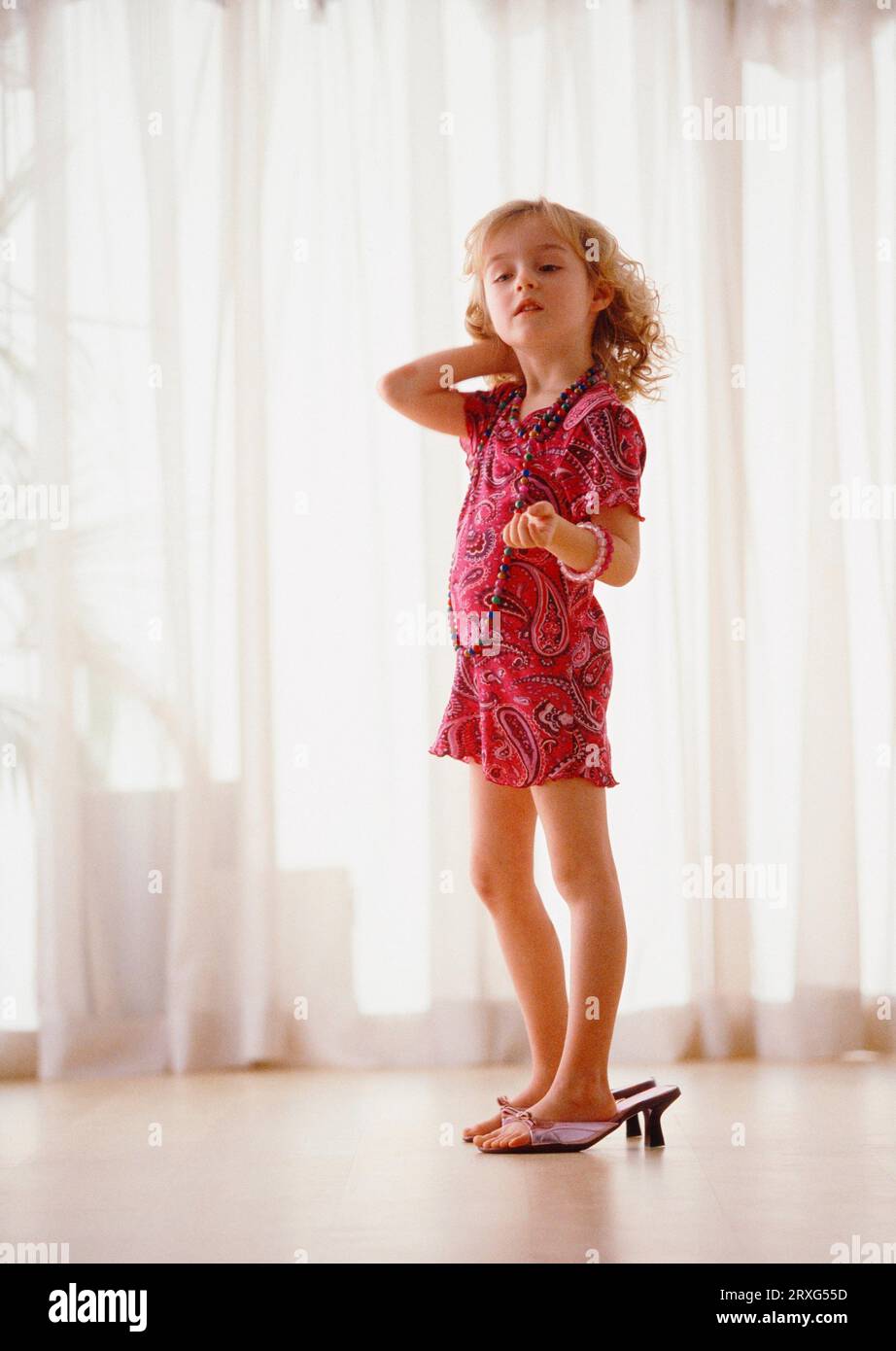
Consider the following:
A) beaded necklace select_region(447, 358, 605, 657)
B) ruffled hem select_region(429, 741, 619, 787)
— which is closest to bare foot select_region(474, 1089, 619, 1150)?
ruffled hem select_region(429, 741, 619, 787)

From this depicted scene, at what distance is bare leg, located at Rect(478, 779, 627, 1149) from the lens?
A: 1.63 metres

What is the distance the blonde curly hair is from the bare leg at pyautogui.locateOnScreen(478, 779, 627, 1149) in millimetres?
543

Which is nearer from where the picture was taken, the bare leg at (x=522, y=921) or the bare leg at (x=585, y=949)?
the bare leg at (x=585, y=949)

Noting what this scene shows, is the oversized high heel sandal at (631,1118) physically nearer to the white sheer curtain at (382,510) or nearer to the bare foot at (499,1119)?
the bare foot at (499,1119)

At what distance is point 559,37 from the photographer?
2389 mm

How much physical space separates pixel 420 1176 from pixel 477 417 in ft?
3.05

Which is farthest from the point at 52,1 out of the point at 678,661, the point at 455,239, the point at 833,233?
the point at 678,661

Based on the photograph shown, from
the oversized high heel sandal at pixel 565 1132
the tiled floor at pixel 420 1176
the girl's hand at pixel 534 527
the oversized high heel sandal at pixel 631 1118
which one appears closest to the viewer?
the tiled floor at pixel 420 1176

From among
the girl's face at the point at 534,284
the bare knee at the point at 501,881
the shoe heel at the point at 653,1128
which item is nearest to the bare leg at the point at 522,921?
the bare knee at the point at 501,881

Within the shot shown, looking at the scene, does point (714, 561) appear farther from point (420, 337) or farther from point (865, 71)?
point (865, 71)

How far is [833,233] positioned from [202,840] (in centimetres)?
151

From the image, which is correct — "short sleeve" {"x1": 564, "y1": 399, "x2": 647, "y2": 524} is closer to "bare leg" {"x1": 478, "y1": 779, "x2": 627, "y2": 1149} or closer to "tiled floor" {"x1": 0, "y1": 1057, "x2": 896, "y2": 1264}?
"bare leg" {"x1": 478, "y1": 779, "x2": 627, "y2": 1149}

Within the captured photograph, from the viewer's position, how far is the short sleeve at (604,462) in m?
1.62

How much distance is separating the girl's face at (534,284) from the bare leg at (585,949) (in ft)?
1.82
